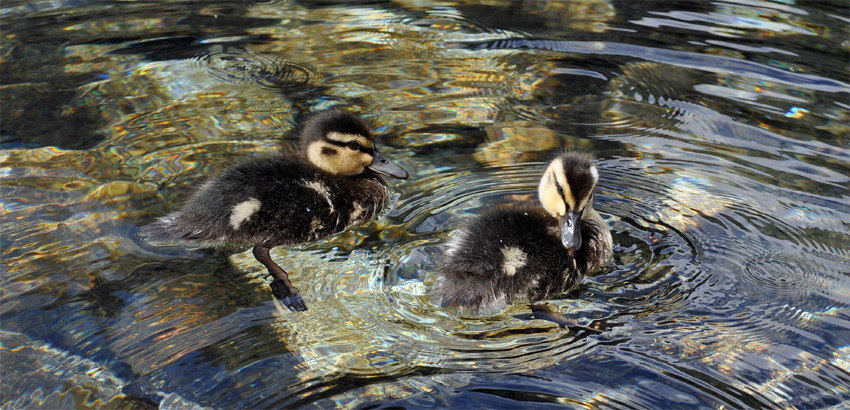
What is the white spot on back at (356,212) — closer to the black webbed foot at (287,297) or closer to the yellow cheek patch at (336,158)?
the yellow cheek patch at (336,158)

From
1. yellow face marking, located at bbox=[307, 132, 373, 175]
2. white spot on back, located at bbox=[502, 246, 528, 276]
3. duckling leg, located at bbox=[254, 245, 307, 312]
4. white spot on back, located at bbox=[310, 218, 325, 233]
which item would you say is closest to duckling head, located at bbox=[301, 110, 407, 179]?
yellow face marking, located at bbox=[307, 132, 373, 175]

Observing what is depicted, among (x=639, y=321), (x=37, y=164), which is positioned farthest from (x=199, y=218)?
(x=639, y=321)

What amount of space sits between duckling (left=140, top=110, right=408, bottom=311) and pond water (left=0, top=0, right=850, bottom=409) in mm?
77

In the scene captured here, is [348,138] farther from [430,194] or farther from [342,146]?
[430,194]

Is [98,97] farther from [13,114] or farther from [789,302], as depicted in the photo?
[789,302]

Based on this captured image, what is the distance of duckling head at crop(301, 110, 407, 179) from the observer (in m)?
3.72

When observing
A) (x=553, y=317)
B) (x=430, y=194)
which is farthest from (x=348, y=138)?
(x=553, y=317)

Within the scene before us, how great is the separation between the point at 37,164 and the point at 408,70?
80.2 inches

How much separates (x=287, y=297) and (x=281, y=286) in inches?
3.1

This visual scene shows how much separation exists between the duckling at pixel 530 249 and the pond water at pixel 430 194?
0.25ft

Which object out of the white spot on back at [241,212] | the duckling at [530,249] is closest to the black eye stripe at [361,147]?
the white spot on back at [241,212]

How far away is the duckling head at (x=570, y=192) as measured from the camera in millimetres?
3133

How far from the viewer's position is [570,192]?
3.13 metres

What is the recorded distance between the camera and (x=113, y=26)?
18.4ft
